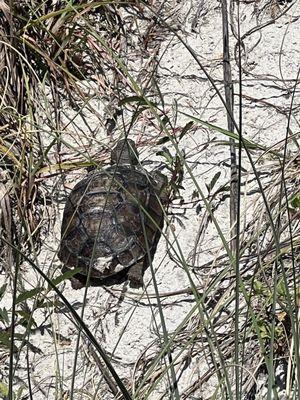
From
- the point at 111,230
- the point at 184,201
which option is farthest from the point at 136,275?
the point at 184,201

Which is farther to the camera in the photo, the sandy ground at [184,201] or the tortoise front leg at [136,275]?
the tortoise front leg at [136,275]

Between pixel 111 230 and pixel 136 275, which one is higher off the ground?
pixel 111 230

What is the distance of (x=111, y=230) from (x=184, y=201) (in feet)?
0.94

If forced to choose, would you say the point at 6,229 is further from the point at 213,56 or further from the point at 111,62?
the point at 213,56

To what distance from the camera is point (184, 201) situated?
3279 millimetres

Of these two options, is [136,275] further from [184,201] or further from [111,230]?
[184,201]

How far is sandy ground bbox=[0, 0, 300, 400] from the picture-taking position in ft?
9.34

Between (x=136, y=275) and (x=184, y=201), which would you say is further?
(x=184, y=201)

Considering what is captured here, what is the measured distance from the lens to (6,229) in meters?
3.17

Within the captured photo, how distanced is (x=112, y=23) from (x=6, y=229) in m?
1.10

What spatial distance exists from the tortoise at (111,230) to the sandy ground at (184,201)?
0.06 m

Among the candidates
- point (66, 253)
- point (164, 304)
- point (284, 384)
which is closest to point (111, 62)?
point (66, 253)

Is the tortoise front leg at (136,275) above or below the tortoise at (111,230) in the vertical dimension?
below

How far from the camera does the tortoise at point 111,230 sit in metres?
3.17
